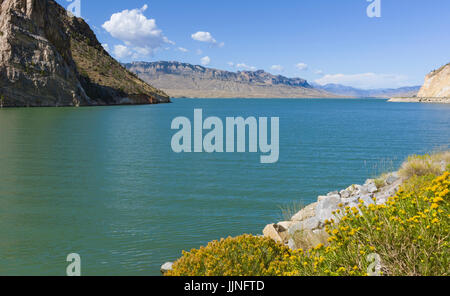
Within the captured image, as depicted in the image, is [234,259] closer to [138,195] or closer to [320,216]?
[320,216]

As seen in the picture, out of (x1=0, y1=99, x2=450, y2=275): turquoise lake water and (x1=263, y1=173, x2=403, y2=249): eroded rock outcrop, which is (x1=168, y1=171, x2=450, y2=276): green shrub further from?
(x1=0, y1=99, x2=450, y2=275): turquoise lake water

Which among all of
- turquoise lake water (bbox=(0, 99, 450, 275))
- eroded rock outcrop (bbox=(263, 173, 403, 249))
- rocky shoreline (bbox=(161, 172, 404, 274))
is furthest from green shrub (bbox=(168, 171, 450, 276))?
turquoise lake water (bbox=(0, 99, 450, 275))

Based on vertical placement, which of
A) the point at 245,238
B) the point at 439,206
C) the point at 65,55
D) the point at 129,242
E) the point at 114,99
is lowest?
the point at 129,242

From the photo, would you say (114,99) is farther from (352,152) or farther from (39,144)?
(352,152)

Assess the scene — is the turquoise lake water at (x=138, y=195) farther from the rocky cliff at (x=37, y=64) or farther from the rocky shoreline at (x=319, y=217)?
the rocky cliff at (x=37, y=64)

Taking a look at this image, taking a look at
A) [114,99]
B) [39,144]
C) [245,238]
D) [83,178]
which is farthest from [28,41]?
[245,238]

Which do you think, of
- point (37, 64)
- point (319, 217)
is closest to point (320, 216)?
point (319, 217)

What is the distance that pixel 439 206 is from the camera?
5.71 m

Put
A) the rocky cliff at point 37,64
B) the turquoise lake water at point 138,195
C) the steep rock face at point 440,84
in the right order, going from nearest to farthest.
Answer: the turquoise lake water at point 138,195
the rocky cliff at point 37,64
the steep rock face at point 440,84

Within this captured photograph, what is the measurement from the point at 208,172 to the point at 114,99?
109 m

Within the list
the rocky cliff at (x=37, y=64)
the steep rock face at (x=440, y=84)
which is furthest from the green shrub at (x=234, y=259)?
the steep rock face at (x=440, y=84)
